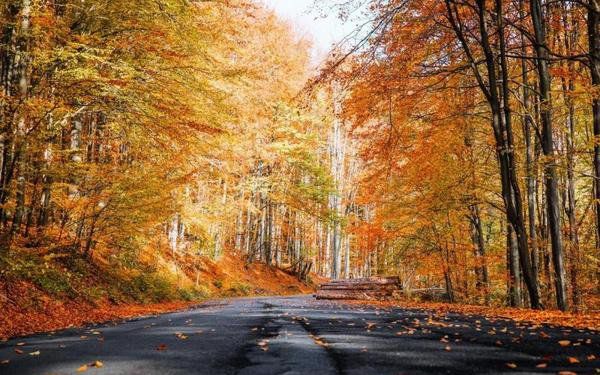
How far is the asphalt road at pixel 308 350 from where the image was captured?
13.2ft

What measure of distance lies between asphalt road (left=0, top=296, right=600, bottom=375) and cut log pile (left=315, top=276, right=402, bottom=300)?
1240 cm

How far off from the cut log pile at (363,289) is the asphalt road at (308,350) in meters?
12.4

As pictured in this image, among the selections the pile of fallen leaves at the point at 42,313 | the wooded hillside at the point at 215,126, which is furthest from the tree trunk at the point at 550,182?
the pile of fallen leaves at the point at 42,313

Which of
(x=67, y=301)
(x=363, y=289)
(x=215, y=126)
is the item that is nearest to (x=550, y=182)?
(x=215, y=126)

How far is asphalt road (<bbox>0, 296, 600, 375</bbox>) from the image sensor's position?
4012 mm

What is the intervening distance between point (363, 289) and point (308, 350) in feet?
50.9

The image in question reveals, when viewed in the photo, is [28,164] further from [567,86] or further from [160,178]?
[567,86]

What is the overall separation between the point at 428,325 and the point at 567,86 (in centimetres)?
1351

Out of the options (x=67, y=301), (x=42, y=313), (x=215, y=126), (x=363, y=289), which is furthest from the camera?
(x=363, y=289)

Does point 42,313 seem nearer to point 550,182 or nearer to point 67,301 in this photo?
point 67,301

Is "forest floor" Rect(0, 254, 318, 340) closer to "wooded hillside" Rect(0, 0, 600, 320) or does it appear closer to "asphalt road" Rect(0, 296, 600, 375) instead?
"wooded hillside" Rect(0, 0, 600, 320)

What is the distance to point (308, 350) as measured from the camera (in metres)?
4.87

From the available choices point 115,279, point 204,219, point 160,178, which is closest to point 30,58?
point 160,178

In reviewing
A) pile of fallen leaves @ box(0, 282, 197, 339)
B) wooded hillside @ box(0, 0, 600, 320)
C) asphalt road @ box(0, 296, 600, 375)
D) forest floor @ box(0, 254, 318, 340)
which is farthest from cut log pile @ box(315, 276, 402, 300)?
asphalt road @ box(0, 296, 600, 375)
